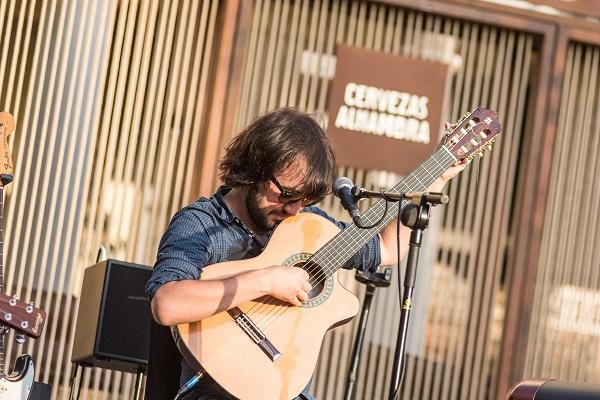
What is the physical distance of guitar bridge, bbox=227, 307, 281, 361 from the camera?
3.33 metres

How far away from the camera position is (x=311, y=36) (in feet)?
19.7

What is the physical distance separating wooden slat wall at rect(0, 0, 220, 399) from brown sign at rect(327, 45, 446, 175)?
73 centimetres

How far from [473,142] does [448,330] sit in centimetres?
273

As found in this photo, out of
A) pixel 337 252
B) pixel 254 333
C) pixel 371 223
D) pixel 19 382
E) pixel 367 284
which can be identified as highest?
pixel 371 223

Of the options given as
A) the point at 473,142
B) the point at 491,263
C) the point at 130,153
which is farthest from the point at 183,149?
the point at 473,142

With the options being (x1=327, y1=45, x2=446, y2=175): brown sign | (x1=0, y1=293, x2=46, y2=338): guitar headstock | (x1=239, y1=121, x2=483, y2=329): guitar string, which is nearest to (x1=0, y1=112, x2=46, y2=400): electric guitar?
(x1=0, y1=293, x2=46, y2=338): guitar headstock

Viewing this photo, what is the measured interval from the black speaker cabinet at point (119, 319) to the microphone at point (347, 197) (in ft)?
4.40

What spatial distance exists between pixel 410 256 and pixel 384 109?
126 inches

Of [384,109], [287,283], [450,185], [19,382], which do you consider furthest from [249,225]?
[450,185]

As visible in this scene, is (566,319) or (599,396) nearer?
(599,396)

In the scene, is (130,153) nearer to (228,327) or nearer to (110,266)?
(110,266)

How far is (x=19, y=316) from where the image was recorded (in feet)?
13.6

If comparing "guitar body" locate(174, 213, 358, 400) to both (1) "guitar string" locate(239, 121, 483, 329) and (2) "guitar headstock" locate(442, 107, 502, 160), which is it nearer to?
(1) "guitar string" locate(239, 121, 483, 329)

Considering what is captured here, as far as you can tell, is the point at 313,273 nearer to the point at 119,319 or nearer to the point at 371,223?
the point at 371,223
